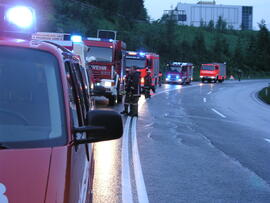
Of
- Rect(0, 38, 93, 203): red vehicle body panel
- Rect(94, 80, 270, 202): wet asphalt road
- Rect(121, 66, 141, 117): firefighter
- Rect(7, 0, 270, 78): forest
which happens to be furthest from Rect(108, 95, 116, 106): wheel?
Rect(7, 0, 270, 78): forest

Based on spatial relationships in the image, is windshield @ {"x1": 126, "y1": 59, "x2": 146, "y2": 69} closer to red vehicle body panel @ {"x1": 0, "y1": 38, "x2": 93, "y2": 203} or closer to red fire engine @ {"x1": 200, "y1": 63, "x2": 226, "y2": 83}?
red fire engine @ {"x1": 200, "y1": 63, "x2": 226, "y2": 83}

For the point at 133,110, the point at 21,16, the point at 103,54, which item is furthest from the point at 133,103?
the point at 21,16

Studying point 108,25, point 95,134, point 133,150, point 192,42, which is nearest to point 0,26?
point 95,134

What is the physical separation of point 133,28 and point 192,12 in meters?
75.3

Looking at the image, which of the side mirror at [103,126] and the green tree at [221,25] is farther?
the green tree at [221,25]

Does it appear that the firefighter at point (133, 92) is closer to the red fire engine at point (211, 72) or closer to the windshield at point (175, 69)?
the windshield at point (175, 69)

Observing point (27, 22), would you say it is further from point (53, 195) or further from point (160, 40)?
point (160, 40)

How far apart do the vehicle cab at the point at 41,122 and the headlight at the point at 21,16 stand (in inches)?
21.1

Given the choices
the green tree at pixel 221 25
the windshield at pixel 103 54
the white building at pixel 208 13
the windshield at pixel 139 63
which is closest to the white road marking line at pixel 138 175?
the windshield at pixel 103 54

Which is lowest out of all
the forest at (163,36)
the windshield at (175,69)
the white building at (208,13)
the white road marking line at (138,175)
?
the white road marking line at (138,175)

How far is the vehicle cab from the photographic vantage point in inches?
106

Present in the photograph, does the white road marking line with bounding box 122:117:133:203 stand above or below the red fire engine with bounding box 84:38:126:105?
below

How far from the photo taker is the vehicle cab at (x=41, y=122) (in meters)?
2.69

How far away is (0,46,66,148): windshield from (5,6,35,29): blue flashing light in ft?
2.66
